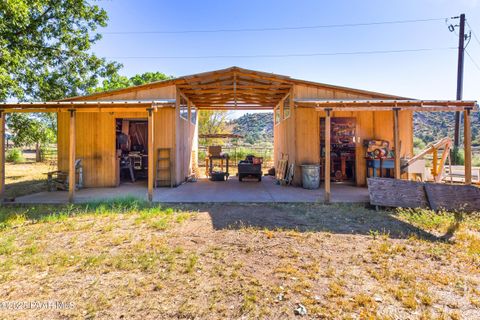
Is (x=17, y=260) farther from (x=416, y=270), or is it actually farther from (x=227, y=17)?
(x=227, y=17)

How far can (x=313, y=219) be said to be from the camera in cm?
493

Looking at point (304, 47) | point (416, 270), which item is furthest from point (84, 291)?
point (304, 47)

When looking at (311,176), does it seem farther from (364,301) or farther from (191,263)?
(364,301)

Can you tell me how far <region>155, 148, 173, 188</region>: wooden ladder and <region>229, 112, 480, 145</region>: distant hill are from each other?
1208 cm

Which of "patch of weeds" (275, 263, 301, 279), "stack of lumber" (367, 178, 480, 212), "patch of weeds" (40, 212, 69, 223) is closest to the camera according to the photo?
"patch of weeds" (275, 263, 301, 279)

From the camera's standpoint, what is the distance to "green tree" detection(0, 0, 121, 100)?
1006 cm

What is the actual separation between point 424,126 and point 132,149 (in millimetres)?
38857

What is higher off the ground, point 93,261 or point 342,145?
point 342,145

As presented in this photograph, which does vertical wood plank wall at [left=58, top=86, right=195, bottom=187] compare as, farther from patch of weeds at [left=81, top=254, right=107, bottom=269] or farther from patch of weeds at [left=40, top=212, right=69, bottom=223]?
patch of weeds at [left=81, top=254, right=107, bottom=269]

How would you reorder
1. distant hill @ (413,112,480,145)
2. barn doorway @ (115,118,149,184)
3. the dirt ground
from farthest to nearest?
1. distant hill @ (413,112,480,145)
2. barn doorway @ (115,118,149,184)
3. the dirt ground

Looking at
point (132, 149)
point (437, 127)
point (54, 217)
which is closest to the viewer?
point (54, 217)

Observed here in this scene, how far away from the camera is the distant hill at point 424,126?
100 ft

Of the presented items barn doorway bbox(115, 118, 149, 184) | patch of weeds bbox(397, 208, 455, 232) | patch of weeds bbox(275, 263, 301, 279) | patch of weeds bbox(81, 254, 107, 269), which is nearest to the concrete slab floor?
patch of weeds bbox(397, 208, 455, 232)

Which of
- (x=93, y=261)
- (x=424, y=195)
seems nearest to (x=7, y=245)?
(x=93, y=261)
